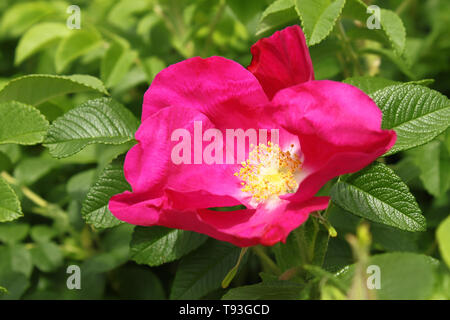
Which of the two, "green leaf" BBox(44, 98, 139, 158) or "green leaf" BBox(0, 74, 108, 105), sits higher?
"green leaf" BBox(0, 74, 108, 105)

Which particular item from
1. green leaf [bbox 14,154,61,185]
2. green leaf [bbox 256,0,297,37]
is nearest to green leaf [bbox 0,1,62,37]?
green leaf [bbox 14,154,61,185]

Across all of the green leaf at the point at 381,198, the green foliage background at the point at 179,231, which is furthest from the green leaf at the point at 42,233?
the green leaf at the point at 381,198

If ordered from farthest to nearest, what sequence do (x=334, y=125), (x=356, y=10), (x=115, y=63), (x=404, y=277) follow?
(x=115, y=63), (x=356, y=10), (x=334, y=125), (x=404, y=277)

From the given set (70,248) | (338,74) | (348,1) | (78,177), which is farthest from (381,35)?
(70,248)

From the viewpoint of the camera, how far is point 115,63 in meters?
1.55

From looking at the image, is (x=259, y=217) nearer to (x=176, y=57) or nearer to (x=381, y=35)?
(x=381, y=35)

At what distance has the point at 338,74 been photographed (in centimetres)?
154

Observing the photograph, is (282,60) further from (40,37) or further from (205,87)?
(40,37)

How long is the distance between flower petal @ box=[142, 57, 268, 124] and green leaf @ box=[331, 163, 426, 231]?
0.70 feet

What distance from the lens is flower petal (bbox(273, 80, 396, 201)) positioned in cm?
79

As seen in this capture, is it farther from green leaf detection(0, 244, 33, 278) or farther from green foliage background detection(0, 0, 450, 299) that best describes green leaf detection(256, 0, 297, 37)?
green leaf detection(0, 244, 33, 278)

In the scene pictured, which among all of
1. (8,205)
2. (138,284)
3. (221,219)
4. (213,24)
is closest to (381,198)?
(221,219)

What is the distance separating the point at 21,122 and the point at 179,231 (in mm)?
380

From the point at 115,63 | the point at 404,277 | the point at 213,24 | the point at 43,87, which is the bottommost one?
the point at 404,277
